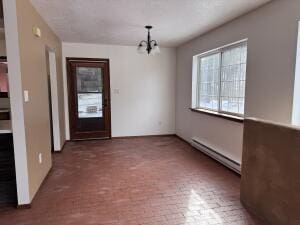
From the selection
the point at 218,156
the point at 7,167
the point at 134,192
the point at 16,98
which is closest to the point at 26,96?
the point at 16,98

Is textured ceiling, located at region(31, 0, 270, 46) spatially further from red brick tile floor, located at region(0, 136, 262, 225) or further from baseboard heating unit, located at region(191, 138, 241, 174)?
red brick tile floor, located at region(0, 136, 262, 225)

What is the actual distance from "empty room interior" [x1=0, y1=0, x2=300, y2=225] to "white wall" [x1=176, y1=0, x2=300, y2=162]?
0.05 feet

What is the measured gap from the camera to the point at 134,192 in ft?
8.95

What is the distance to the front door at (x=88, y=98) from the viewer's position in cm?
514

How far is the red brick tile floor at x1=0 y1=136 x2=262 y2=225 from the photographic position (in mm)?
2184

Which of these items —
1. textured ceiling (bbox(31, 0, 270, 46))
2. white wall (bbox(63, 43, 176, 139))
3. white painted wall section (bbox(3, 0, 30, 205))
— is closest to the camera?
white painted wall section (bbox(3, 0, 30, 205))

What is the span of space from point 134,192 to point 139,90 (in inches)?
128

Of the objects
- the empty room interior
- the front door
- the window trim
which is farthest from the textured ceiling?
the front door

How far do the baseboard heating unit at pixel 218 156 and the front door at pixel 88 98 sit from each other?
2.26 meters

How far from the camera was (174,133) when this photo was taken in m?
5.97

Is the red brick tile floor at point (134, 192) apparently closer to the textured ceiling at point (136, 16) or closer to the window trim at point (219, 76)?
the window trim at point (219, 76)

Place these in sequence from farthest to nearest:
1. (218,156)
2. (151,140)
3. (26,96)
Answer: (151,140) → (218,156) → (26,96)

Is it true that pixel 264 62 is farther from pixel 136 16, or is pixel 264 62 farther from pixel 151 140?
pixel 151 140

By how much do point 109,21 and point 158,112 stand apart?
2.92 meters
